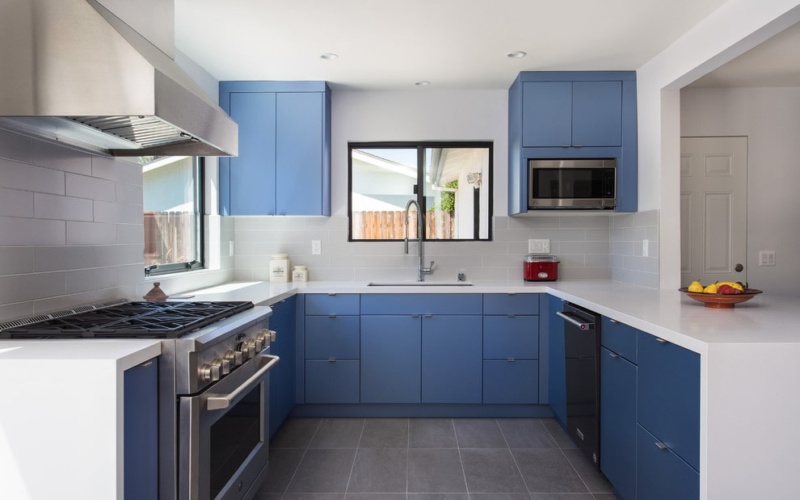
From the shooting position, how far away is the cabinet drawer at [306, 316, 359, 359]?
3.04 metres

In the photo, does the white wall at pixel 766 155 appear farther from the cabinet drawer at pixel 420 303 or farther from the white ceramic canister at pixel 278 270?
the white ceramic canister at pixel 278 270

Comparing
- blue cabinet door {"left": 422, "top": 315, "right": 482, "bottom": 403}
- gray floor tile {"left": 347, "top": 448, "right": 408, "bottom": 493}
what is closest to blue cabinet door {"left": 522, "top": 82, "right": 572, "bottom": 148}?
blue cabinet door {"left": 422, "top": 315, "right": 482, "bottom": 403}

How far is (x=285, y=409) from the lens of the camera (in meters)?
2.83

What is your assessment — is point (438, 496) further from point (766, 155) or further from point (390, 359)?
point (766, 155)

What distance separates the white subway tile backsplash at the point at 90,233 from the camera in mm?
1814

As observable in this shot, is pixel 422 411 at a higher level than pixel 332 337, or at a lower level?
lower

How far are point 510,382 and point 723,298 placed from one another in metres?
1.44

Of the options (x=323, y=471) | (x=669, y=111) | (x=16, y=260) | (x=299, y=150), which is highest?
(x=669, y=111)

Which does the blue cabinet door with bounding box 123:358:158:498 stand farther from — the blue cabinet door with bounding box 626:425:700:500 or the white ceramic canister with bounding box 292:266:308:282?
the white ceramic canister with bounding box 292:266:308:282

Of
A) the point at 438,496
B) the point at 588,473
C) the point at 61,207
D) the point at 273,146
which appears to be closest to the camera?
the point at 61,207

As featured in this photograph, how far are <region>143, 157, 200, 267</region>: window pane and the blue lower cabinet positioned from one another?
262cm

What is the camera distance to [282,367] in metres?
2.76

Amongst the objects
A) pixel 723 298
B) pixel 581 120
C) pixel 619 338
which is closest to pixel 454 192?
pixel 581 120

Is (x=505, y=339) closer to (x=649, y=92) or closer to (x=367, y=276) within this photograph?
(x=367, y=276)
